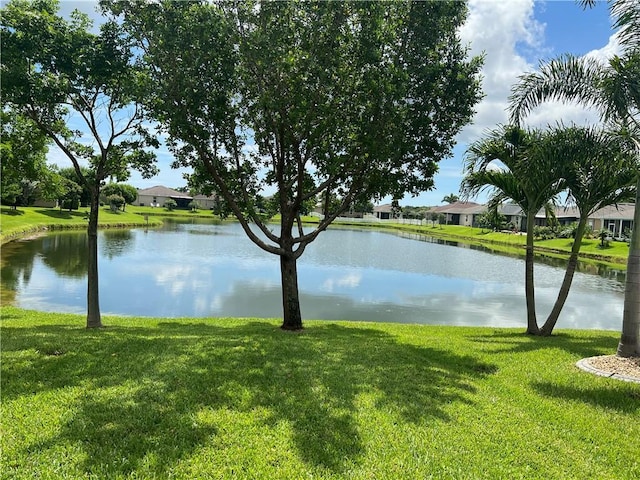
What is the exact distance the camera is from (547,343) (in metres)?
9.83

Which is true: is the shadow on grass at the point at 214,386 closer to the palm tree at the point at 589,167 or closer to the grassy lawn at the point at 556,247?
the palm tree at the point at 589,167

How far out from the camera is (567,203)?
37.3ft

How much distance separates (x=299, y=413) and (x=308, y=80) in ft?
22.7

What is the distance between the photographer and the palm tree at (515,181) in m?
11.1

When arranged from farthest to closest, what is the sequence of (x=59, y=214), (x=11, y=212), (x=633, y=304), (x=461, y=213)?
(x=461, y=213) < (x=59, y=214) < (x=11, y=212) < (x=633, y=304)

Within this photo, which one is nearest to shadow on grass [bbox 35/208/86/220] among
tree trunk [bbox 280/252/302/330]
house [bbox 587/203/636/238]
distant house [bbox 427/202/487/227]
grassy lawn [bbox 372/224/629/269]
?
grassy lawn [bbox 372/224/629/269]

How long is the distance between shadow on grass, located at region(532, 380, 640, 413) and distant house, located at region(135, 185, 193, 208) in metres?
99.7

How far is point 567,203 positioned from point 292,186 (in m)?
6.72

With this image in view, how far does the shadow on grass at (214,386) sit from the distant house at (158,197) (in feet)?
315

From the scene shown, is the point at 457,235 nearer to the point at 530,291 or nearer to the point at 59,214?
the point at 59,214

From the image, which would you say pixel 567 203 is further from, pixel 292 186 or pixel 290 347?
pixel 290 347

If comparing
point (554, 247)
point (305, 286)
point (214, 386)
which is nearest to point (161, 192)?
point (554, 247)

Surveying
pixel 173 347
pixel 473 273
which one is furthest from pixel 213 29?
→ pixel 473 273

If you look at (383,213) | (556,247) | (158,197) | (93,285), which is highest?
(158,197)
